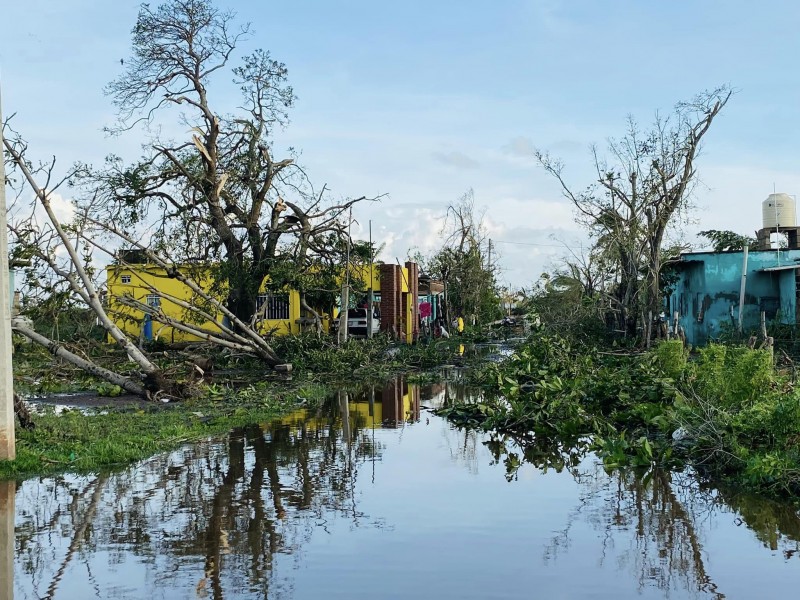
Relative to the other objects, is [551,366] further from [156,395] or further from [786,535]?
[786,535]

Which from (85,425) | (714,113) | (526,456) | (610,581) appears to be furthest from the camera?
(714,113)

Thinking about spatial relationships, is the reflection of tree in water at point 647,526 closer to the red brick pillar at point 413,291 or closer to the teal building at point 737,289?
the teal building at point 737,289

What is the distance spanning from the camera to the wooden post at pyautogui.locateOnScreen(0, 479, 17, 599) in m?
6.39

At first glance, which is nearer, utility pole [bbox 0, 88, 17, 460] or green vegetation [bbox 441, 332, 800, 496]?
green vegetation [bbox 441, 332, 800, 496]

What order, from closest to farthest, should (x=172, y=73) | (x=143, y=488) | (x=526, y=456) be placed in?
(x=143, y=488) → (x=526, y=456) → (x=172, y=73)

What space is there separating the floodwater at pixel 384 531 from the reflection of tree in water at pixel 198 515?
2 cm

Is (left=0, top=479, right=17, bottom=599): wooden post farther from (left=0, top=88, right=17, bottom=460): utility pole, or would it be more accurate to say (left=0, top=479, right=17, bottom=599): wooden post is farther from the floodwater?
(left=0, top=88, right=17, bottom=460): utility pole

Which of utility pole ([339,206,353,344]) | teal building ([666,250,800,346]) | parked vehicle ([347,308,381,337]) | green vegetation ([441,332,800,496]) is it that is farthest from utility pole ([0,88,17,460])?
parked vehicle ([347,308,381,337])

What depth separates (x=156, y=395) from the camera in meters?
17.3

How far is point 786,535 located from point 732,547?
72 centimetres

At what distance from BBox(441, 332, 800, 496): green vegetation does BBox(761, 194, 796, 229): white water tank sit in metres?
17.5

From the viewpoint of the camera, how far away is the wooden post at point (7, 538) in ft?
21.0

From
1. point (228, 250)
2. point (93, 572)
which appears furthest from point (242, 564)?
point (228, 250)

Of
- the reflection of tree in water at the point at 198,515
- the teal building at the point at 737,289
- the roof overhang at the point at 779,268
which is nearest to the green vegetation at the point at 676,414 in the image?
the reflection of tree in water at the point at 198,515
